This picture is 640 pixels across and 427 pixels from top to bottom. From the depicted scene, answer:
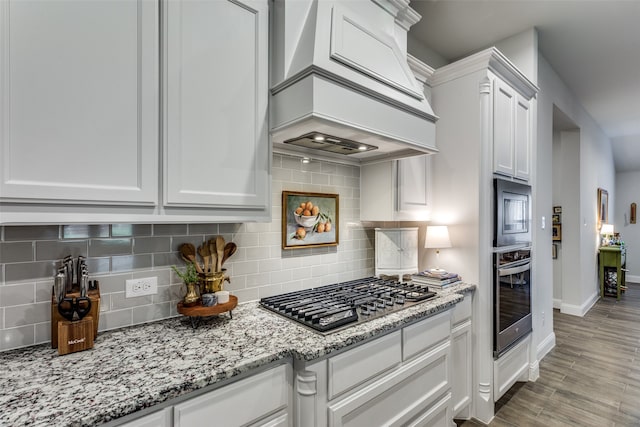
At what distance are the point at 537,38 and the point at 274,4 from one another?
8.99 feet

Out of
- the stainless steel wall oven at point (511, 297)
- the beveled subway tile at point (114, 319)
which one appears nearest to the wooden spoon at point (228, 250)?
the beveled subway tile at point (114, 319)

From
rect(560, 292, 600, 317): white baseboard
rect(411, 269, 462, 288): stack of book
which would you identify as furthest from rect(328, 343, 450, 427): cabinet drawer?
rect(560, 292, 600, 317): white baseboard

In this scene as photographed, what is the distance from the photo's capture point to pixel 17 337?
3.98ft

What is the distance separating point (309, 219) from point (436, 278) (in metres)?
1.00

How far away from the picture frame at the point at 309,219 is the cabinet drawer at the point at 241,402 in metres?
0.90

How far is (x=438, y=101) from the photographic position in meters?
2.59

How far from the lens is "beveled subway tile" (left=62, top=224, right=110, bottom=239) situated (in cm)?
131

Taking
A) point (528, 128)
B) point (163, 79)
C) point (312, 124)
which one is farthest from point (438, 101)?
point (163, 79)

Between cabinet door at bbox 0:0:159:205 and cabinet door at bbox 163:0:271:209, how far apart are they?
7 cm

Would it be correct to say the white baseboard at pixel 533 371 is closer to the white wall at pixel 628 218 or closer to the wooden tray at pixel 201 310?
the wooden tray at pixel 201 310

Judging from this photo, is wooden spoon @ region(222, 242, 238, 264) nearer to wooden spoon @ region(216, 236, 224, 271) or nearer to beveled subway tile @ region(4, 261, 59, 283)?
wooden spoon @ region(216, 236, 224, 271)

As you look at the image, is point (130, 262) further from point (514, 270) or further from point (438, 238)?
point (514, 270)

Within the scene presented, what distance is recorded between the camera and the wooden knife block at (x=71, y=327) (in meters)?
1.15

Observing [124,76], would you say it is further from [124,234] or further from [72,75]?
[124,234]
